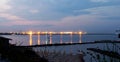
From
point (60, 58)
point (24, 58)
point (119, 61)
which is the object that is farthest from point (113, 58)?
point (60, 58)

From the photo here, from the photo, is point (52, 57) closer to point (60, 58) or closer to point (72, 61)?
point (60, 58)

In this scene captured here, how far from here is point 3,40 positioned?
746 centimetres

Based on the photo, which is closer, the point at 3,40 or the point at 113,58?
the point at 113,58

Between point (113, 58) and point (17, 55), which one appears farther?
point (17, 55)

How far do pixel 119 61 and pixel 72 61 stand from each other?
17.4ft

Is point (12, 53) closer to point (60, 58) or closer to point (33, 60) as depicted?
point (33, 60)

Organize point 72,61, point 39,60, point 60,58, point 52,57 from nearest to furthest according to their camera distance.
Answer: point 39,60
point 52,57
point 60,58
point 72,61

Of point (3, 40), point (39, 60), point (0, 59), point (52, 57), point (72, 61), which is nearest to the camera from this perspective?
point (0, 59)

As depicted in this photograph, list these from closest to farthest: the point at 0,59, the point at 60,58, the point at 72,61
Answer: the point at 0,59 → the point at 60,58 → the point at 72,61

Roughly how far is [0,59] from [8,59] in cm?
15

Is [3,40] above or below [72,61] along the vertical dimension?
above

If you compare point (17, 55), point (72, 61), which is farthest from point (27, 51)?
point (72, 61)

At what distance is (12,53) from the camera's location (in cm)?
666

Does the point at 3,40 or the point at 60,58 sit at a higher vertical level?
the point at 3,40
